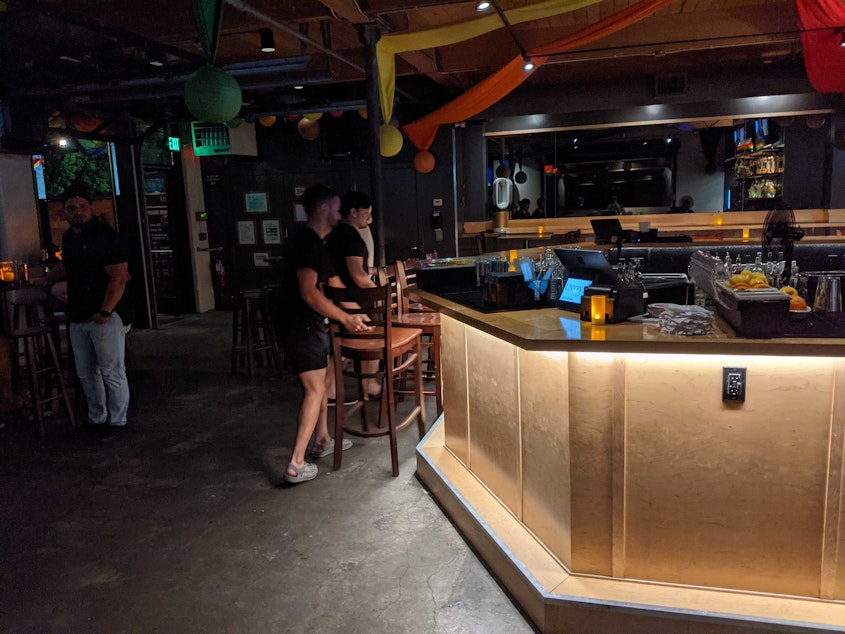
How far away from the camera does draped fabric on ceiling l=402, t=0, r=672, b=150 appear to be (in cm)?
510

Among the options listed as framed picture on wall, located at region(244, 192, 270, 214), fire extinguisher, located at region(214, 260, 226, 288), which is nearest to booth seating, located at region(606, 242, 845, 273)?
framed picture on wall, located at region(244, 192, 270, 214)

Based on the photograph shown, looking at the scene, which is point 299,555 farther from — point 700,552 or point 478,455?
point 700,552

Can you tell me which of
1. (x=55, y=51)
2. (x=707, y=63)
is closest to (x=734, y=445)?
(x=55, y=51)

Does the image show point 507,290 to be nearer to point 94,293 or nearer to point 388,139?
point 94,293

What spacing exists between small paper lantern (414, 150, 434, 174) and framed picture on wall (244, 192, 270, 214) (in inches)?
123

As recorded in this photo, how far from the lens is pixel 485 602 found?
2.63 m

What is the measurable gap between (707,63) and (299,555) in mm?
9685

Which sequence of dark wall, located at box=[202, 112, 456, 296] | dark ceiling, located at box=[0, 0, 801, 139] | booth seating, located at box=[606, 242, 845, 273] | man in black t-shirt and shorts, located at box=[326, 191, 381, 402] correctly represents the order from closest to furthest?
man in black t-shirt and shorts, located at box=[326, 191, 381, 402] < booth seating, located at box=[606, 242, 845, 273] < dark ceiling, located at box=[0, 0, 801, 139] < dark wall, located at box=[202, 112, 456, 296]

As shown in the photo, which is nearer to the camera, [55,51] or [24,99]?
[55,51]

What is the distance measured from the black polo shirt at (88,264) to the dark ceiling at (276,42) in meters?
1.86

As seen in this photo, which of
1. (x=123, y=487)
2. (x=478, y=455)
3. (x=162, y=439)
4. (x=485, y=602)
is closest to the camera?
(x=485, y=602)

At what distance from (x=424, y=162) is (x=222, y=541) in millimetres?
7697

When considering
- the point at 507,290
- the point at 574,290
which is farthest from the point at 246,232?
the point at 574,290

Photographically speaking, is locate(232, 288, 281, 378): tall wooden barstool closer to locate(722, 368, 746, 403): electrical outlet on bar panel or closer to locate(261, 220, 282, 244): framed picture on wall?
locate(261, 220, 282, 244): framed picture on wall
